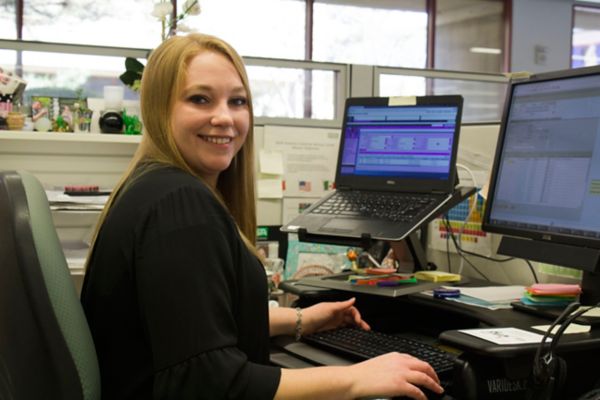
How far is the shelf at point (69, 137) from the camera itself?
71.3 inches

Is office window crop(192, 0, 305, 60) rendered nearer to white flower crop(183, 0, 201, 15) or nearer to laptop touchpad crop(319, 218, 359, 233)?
white flower crop(183, 0, 201, 15)

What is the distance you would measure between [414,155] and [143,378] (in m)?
0.85

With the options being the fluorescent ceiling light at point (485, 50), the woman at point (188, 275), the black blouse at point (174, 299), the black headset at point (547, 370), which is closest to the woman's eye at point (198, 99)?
the woman at point (188, 275)

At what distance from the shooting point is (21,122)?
73.0 inches

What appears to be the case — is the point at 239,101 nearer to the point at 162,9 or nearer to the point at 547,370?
the point at 547,370

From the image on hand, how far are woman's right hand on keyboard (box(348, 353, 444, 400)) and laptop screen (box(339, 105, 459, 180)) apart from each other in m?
0.63

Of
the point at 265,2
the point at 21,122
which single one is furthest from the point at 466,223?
the point at 265,2

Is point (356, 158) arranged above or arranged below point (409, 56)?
below

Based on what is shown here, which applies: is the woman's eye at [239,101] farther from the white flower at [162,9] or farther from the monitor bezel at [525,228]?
the white flower at [162,9]

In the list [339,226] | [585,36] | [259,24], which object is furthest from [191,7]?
[585,36]

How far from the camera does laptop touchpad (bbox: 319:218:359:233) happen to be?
147 cm

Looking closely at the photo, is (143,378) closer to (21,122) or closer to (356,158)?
(356,158)

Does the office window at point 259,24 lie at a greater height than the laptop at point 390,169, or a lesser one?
greater

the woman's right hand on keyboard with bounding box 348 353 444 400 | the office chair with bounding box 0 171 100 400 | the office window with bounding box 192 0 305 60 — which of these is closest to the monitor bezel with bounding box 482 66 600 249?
the woman's right hand on keyboard with bounding box 348 353 444 400
